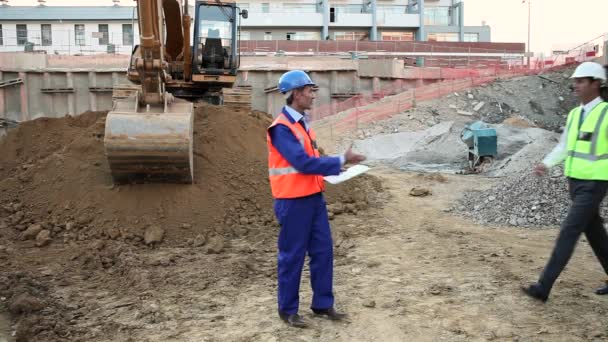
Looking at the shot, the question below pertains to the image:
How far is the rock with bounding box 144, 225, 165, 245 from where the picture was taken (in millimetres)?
6902

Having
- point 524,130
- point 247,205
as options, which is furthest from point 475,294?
point 524,130

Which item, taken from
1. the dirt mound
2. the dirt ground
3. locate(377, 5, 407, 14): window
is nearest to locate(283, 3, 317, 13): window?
locate(377, 5, 407, 14): window

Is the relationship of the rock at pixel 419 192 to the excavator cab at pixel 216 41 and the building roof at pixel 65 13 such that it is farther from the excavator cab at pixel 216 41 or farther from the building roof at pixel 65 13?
the building roof at pixel 65 13

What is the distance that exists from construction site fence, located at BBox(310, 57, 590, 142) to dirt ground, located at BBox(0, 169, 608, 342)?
1311 cm

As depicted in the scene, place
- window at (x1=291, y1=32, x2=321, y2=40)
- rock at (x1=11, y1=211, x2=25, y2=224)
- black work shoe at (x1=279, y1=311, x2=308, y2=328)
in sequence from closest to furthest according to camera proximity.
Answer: black work shoe at (x1=279, y1=311, x2=308, y2=328) < rock at (x1=11, y1=211, x2=25, y2=224) < window at (x1=291, y1=32, x2=321, y2=40)

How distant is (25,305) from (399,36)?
48.7 m

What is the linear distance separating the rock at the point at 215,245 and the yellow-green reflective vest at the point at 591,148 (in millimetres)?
3917

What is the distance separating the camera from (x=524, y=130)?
15.4 meters

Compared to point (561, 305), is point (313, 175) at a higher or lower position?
higher

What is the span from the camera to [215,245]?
682cm

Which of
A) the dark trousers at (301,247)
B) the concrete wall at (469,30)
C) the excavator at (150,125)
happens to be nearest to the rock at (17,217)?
the excavator at (150,125)

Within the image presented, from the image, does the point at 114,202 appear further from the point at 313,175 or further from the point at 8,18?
the point at 8,18

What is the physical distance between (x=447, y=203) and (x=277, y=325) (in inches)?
224

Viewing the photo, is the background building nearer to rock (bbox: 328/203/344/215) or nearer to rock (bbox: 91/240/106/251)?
rock (bbox: 328/203/344/215)
